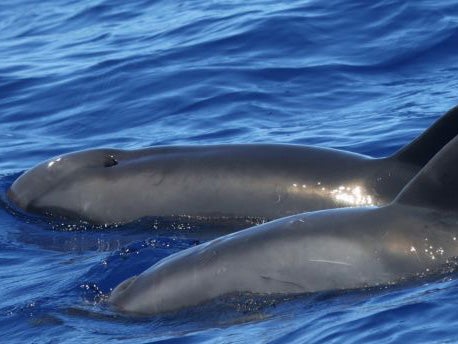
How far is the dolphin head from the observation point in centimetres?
1384

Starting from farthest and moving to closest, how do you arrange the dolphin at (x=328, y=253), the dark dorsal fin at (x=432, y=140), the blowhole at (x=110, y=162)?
the blowhole at (x=110, y=162) < the dark dorsal fin at (x=432, y=140) < the dolphin at (x=328, y=253)

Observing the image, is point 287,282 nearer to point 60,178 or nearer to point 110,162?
point 110,162

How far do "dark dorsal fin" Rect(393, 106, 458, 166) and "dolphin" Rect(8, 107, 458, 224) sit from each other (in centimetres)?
1

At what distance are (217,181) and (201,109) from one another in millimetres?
6060

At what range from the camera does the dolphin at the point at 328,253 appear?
9367 mm

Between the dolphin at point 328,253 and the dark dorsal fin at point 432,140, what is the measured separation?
1.69m

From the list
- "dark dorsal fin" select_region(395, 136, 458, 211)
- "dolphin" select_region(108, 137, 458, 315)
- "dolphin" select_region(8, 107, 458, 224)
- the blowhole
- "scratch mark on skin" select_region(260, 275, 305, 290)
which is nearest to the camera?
"dark dorsal fin" select_region(395, 136, 458, 211)

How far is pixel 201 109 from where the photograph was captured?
62.3 feet

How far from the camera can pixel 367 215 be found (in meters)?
9.72

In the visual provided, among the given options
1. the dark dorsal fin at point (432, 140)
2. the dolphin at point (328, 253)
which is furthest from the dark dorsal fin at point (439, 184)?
the dark dorsal fin at point (432, 140)

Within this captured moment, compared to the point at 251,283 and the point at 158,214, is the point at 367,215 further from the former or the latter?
Answer: the point at 158,214

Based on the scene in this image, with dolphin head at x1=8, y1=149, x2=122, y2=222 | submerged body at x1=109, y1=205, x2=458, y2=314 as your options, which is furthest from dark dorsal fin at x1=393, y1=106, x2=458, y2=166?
dolphin head at x1=8, y1=149, x2=122, y2=222

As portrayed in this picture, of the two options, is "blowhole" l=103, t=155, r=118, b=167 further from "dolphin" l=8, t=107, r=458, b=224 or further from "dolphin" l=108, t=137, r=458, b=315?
"dolphin" l=108, t=137, r=458, b=315

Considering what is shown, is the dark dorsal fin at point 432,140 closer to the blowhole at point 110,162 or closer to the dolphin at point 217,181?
the dolphin at point 217,181
